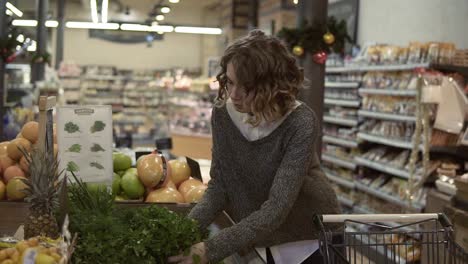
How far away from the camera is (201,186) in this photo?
3.06 m

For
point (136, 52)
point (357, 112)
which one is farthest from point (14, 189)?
point (136, 52)

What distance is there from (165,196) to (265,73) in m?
1.13

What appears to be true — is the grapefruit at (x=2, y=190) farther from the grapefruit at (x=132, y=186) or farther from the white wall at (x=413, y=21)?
the white wall at (x=413, y=21)

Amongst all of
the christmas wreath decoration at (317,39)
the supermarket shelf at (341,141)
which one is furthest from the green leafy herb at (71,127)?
the supermarket shelf at (341,141)

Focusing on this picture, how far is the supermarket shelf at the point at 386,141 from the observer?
6.16 metres

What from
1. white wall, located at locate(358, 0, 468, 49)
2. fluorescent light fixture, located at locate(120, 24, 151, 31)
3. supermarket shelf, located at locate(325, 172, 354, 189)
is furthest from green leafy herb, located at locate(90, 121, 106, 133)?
fluorescent light fixture, located at locate(120, 24, 151, 31)

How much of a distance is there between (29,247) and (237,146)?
2.86 ft

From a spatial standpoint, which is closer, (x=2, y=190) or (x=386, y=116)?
(x=2, y=190)

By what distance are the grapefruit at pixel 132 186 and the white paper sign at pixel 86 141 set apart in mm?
203

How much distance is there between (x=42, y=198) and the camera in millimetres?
1922

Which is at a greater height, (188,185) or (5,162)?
(5,162)

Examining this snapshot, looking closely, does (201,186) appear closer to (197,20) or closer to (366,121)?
(366,121)

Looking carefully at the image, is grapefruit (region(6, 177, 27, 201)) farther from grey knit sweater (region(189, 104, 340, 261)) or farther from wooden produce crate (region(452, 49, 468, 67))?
wooden produce crate (region(452, 49, 468, 67))

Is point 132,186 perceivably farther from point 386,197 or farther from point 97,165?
point 386,197
